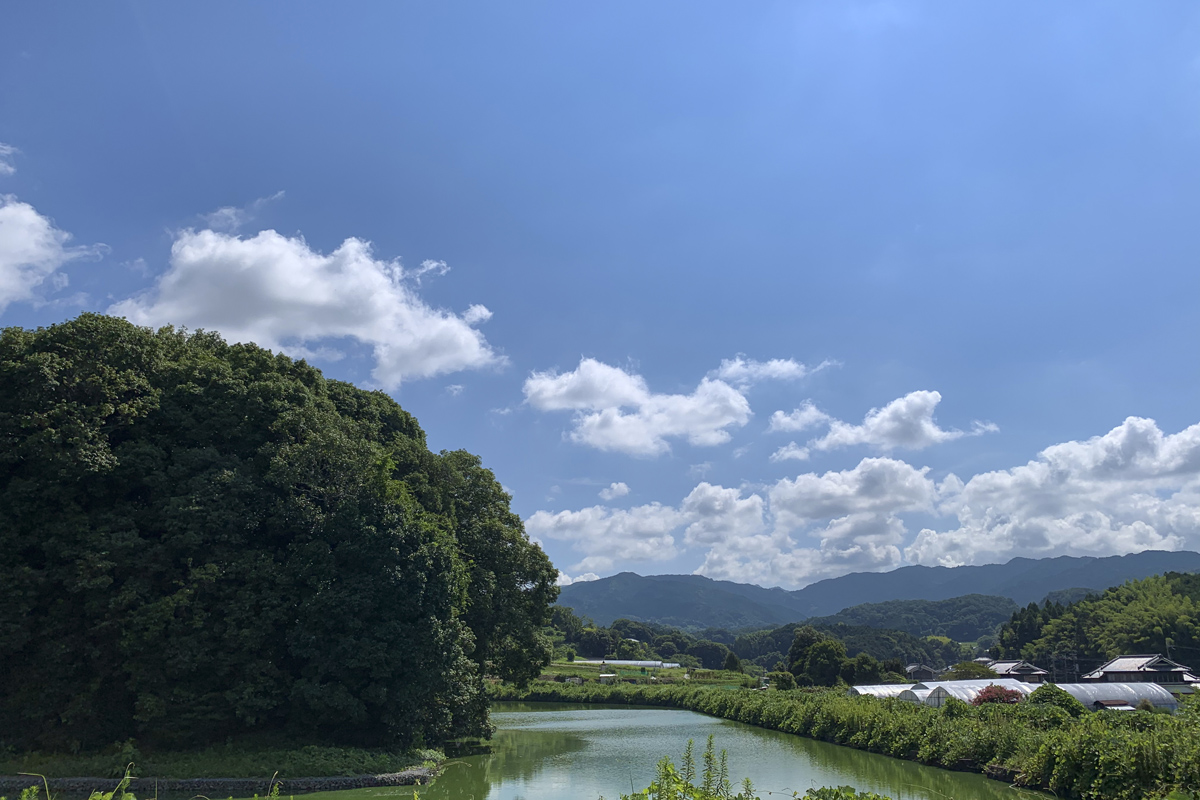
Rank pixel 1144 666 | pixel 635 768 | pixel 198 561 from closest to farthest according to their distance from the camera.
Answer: pixel 198 561 → pixel 635 768 → pixel 1144 666

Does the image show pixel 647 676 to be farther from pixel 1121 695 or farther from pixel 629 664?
pixel 1121 695

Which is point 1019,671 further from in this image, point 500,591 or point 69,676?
point 69,676

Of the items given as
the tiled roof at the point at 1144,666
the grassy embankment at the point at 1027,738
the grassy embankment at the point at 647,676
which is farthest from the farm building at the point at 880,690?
the tiled roof at the point at 1144,666

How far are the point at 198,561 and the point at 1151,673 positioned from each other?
59.8 meters

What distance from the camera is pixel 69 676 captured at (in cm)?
1841

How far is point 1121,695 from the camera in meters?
37.7

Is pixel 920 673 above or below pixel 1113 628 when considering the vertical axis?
below

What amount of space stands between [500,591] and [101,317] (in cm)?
1660

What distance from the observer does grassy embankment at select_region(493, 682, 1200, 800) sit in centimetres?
1405

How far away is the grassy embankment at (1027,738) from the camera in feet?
46.1

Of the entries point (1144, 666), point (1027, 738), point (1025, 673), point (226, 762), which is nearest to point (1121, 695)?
point (1144, 666)

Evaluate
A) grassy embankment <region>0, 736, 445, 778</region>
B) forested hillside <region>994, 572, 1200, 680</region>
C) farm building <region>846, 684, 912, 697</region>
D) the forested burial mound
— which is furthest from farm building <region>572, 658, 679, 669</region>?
grassy embankment <region>0, 736, 445, 778</region>

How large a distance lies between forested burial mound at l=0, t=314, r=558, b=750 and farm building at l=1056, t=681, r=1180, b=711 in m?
34.3

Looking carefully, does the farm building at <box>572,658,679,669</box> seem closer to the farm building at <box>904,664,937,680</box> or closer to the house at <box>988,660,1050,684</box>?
the farm building at <box>904,664,937,680</box>
